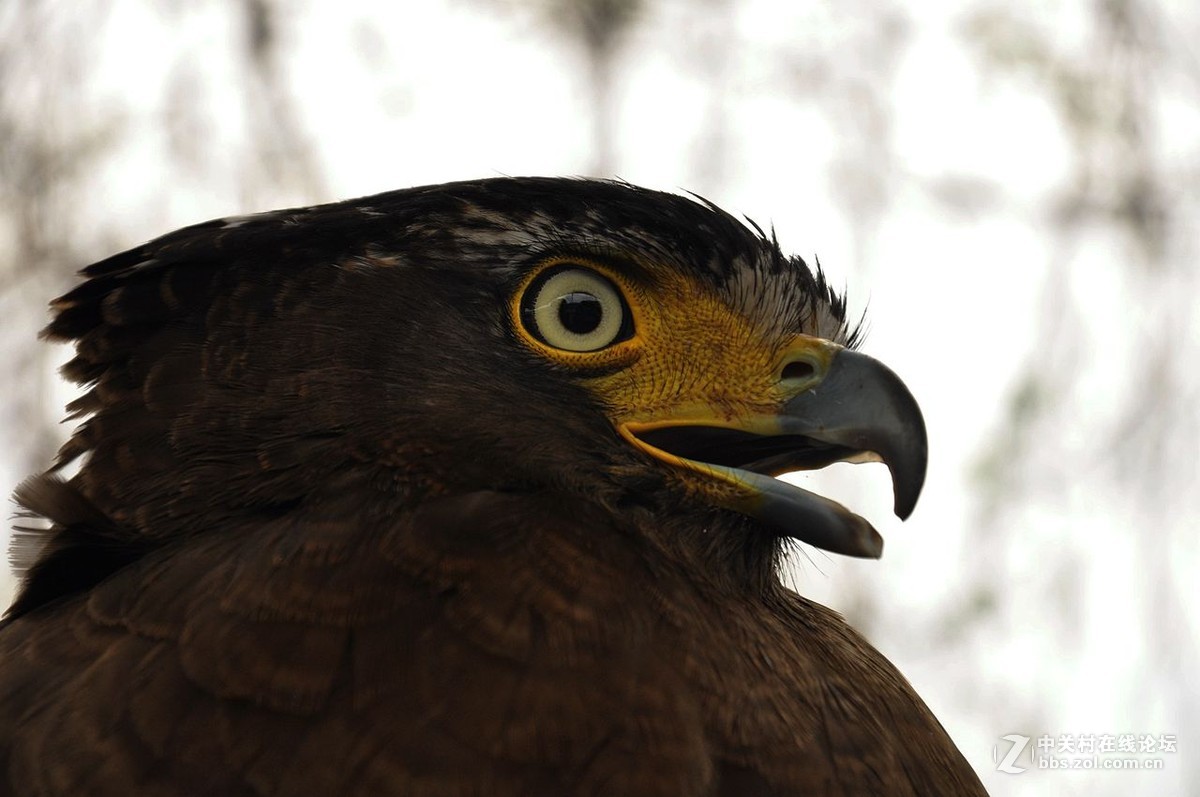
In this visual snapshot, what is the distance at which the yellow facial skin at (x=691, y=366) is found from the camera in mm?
2375

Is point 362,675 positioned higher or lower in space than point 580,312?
lower

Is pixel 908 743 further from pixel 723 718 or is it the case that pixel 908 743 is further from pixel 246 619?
pixel 246 619

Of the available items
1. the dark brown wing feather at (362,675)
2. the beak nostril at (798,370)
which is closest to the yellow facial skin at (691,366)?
the beak nostril at (798,370)

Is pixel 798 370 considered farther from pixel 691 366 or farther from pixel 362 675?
pixel 362 675

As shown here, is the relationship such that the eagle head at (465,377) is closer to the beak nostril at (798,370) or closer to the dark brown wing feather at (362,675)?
the beak nostril at (798,370)

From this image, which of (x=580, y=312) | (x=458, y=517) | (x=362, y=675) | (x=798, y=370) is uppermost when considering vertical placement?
(x=580, y=312)

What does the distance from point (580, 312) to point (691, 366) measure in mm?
225

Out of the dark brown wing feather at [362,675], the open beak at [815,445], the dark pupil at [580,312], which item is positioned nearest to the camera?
the dark brown wing feather at [362,675]

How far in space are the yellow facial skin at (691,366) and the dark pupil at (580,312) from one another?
0.15 feet

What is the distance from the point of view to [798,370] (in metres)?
2.46

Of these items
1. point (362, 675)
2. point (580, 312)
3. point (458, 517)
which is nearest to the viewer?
point (362, 675)

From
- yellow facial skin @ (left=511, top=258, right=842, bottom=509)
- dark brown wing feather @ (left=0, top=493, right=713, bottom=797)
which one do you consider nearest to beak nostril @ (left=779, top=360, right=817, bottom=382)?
yellow facial skin @ (left=511, top=258, right=842, bottom=509)

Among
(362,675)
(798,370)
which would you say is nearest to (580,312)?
(798,370)

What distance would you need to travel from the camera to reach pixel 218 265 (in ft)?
7.99
